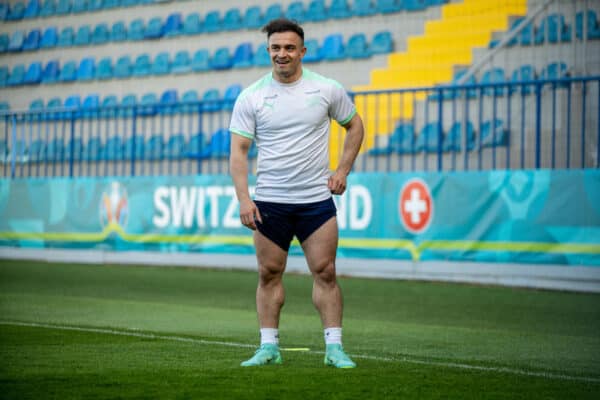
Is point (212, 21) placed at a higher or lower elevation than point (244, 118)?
higher

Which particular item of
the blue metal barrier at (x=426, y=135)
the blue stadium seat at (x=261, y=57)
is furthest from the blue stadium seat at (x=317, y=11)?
the blue metal barrier at (x=426, y=135)

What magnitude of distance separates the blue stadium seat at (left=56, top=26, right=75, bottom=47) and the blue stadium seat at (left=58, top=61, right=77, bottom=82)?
693mm

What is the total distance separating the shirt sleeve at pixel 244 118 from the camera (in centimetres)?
654

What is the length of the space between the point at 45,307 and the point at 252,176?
247 inches

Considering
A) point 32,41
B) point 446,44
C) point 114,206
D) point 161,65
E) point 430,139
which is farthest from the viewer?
point 32,41

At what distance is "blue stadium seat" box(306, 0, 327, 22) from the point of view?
2166 cm

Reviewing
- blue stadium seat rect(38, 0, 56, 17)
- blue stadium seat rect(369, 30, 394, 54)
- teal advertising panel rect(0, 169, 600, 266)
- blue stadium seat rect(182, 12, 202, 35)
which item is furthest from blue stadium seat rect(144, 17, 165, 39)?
teal advertising panel rect(0, 169, 600, 266)

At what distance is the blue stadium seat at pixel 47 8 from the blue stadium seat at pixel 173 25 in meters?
4.51

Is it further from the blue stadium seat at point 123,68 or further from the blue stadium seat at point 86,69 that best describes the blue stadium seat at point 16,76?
the blue stadium seat at point 123,68

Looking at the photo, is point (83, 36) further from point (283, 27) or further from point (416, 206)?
point (283, 27)

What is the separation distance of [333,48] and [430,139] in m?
5.95

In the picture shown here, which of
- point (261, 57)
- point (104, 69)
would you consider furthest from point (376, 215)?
point (104, 69)

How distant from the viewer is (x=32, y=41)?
2814 centimetres

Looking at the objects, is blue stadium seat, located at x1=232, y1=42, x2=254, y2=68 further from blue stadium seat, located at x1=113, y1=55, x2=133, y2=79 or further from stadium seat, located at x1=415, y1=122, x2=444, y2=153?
stadium seat, located at x1=415, y1=122, x2=444, y2=153
